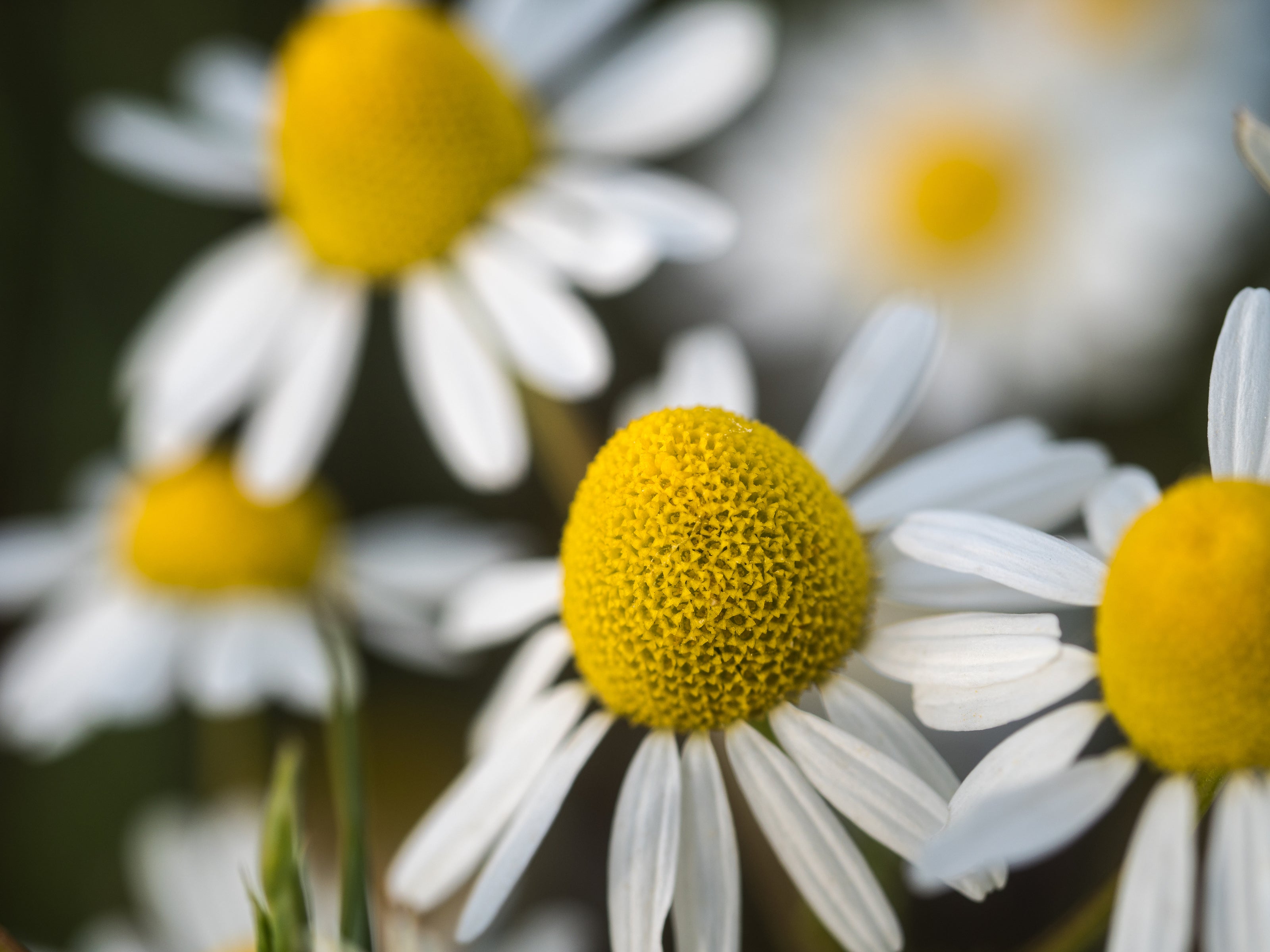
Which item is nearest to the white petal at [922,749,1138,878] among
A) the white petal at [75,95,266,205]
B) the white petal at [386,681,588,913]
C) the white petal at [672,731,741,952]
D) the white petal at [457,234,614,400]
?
the white petal at [672,731,741,952]

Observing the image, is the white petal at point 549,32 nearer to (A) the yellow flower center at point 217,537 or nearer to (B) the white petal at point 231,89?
(B) the white petal at point 231,89

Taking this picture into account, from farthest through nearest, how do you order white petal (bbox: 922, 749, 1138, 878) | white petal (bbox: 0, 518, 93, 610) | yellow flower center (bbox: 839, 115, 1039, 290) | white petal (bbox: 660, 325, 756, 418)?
yellow flower center (bbox: 839, 115, 1039, 290) < white petal (bbox: 0, 518, 93, 610) < white petal (bbox: 660, 325, 756, 418) < white petal (bbox: 922, 749, 1138, 878)

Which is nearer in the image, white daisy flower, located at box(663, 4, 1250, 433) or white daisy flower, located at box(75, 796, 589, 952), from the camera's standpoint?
white daisy flower, located at box(75, 796, 589, 952)

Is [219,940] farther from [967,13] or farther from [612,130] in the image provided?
[967,13]

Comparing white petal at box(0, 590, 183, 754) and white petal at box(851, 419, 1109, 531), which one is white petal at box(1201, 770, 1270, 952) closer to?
white petal at box(851, 419, 1109, 531)

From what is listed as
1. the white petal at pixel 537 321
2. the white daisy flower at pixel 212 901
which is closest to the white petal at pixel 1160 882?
the white petal at pixel 537 321
